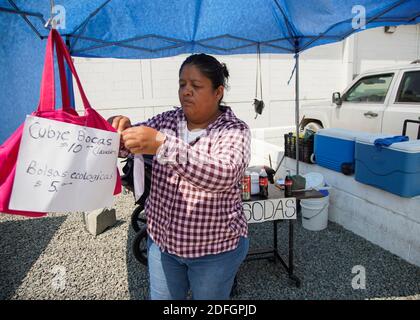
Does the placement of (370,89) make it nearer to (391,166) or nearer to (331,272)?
(391,166)

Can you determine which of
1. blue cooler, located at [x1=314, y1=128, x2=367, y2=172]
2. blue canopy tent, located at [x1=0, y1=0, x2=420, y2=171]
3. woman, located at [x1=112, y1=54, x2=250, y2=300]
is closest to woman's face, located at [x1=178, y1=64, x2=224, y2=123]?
woman, located at [x1=112, y1=54, x2=250, y2=300]

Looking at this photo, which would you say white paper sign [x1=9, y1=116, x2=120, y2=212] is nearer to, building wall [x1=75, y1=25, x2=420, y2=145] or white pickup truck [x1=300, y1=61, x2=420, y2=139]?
white pickup truck [x1=300, y1=61, x2=420, y2=139]

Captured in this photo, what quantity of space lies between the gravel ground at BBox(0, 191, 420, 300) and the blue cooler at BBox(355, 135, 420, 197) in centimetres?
80

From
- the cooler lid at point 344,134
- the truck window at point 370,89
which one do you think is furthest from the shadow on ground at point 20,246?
the truck window at point 370,89

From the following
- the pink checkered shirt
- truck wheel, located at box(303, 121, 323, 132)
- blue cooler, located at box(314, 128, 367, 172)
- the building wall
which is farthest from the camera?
the building wall

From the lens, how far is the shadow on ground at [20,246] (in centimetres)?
330

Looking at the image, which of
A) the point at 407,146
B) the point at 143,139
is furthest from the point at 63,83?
the point at 407,146

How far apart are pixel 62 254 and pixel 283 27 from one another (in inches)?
147

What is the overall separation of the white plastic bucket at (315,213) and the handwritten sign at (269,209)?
47.6 inches

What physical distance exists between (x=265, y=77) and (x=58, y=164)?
8083 mm

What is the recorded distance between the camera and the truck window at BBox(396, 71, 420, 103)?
15.5 ft

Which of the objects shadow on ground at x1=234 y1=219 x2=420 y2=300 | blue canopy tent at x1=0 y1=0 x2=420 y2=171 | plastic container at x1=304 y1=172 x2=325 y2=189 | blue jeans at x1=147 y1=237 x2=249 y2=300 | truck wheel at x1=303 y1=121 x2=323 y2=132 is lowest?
shadow on ground at x1=234 y1=219 x2=420 y2=300

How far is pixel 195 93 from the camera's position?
56.2 inches

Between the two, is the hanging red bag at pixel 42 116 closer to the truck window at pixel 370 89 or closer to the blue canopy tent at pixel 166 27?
the blue canopy tent at pixel 166 27
